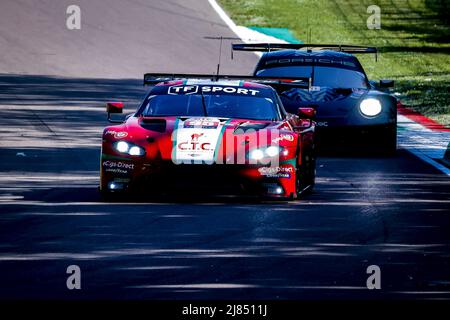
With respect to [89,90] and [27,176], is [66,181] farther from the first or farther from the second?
[89,90]

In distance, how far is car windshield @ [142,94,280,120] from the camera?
13977 mm

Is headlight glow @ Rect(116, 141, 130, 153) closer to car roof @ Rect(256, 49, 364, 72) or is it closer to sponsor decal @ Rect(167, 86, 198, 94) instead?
sponsor decal @ Rect(167, 86, 198, 94)

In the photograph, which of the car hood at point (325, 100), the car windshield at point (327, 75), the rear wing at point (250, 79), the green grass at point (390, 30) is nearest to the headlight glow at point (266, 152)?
the rear wing at point (250, 79)

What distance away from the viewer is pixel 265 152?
1306cm

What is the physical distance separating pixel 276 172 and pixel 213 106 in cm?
134

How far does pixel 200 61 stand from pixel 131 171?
66.3 ft

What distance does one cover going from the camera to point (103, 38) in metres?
36.1

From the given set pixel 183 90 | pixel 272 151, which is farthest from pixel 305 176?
pixel 183 90

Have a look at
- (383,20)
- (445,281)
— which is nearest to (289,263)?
(445,281)

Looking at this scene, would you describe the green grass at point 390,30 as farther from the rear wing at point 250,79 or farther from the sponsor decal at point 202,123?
the sponsor decal at point 202,123

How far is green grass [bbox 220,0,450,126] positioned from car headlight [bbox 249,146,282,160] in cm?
1471

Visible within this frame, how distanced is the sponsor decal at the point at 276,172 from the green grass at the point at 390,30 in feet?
48.1

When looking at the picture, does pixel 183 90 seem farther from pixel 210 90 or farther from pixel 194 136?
pixel 194 136
